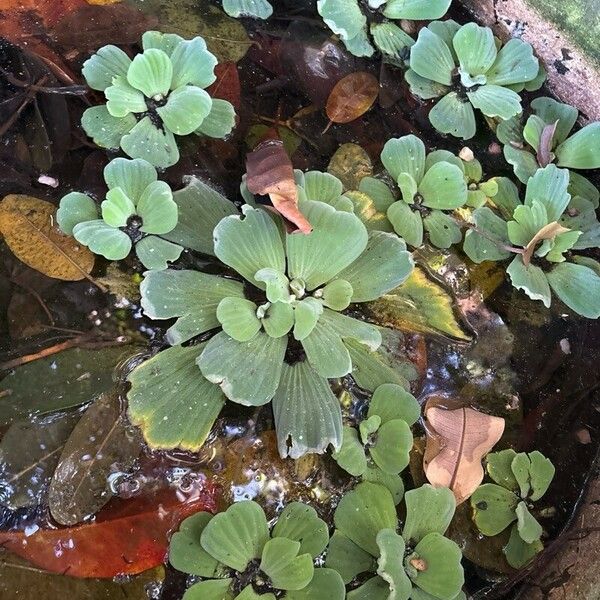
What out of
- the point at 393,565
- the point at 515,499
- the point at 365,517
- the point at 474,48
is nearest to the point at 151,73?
the point at 474,48

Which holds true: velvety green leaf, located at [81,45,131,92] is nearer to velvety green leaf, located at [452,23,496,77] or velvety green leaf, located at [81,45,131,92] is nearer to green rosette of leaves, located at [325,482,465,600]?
velvety green leaf, located at [452,23,496,77]

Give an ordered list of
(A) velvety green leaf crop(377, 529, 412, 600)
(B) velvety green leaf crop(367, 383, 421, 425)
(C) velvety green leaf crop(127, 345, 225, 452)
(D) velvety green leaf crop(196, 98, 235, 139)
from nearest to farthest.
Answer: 1. (A) velvety green leaf crop(377, 529, 412, 600)
2. (C) velvety green leaf crop(127, 345, 225, 452)
3. (B) velvety green leaf crop(367, 383, 421, 425)
4. (D) velvety green leaf crop(196, 98, 235, 139)

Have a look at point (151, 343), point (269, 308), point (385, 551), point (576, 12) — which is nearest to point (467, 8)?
point (576, 12)

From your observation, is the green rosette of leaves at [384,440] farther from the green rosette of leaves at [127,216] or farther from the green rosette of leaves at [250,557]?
the green rosette of leaves at [127,216]

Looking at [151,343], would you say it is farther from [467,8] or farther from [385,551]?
[467,8]

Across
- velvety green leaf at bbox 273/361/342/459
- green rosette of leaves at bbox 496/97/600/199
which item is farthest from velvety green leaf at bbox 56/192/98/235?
green rosette of leaves at bbox 496/97/600/199

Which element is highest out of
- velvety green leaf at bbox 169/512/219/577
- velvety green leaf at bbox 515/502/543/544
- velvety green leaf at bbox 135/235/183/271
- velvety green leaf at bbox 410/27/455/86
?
velvety green leaf at bbox 410/27/455/86
